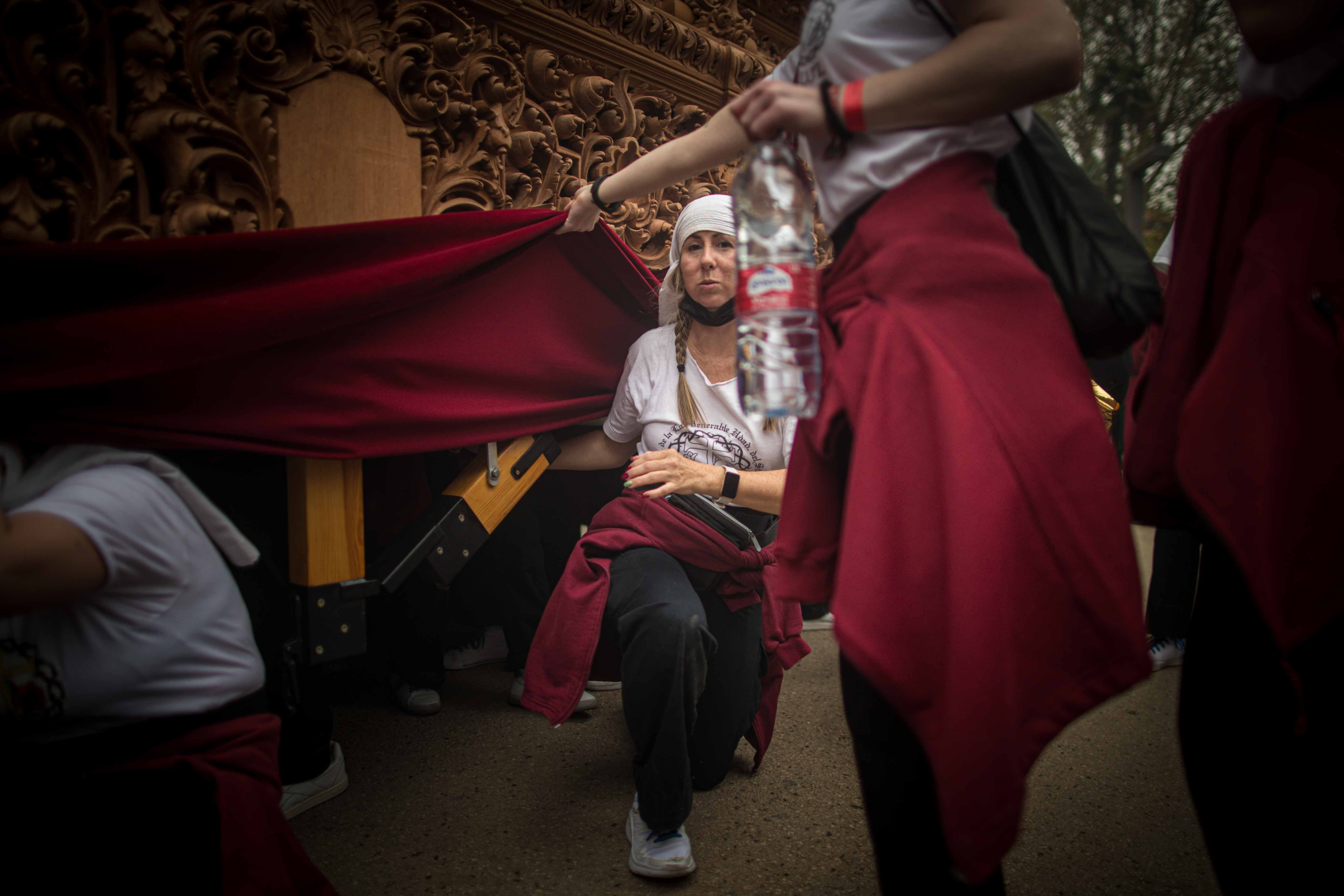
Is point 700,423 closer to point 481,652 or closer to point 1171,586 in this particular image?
point 481,652

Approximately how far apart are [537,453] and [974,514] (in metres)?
1.35

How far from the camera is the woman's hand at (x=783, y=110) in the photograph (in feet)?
2.77

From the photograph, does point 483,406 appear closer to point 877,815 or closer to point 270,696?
point 270,696

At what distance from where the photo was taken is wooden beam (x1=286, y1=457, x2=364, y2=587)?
1479 millimetres

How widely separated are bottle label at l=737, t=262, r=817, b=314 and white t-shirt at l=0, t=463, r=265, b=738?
90 centimetres

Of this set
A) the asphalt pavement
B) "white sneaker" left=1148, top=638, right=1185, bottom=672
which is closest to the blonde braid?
the asphalt pavement

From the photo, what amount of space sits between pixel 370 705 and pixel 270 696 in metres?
0.81

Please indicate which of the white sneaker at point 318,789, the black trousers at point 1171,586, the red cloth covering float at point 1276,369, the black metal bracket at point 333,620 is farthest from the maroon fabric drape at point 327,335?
the black trousers at point 1171,586

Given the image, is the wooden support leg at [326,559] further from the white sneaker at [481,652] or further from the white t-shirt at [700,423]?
the white sneaker at [481,652]

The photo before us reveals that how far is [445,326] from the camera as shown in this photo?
170 cm

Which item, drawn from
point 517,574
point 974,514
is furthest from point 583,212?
point 517,574

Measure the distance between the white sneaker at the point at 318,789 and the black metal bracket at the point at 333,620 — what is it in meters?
0.37

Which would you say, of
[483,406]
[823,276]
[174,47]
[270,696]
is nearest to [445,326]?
[483,406]

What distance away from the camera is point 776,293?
848 mm
